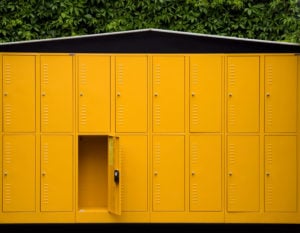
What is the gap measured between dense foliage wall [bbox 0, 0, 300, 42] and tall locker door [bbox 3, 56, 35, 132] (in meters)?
3.05

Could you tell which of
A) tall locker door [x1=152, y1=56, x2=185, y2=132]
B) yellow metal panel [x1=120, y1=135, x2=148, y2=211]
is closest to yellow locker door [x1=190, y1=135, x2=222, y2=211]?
tall locker door [x1=152, y1=56, x2=185, y2=132]

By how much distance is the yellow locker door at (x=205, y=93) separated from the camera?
7684mm

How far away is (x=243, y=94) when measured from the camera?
769cm

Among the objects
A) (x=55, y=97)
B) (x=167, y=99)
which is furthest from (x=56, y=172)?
(x=167, y=99)

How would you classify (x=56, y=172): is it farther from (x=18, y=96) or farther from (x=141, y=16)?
(x=141, y=16)

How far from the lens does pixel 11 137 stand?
7625 millimetres

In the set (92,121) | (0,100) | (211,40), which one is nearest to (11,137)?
(0,100)

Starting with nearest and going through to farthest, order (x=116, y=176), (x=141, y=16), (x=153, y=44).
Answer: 1. (x=116, y=176)
2. (x=153, y=44)
3. (x=141, y=16)

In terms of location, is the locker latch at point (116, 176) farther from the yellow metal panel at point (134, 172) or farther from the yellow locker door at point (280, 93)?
the yellow locker door at point (280, 93)

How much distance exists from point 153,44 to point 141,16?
308 cm

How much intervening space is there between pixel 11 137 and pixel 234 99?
2.96 metres

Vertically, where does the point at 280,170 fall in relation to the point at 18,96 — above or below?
below

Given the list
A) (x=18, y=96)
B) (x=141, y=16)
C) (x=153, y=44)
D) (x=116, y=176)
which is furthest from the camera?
(x=141, y=16)
